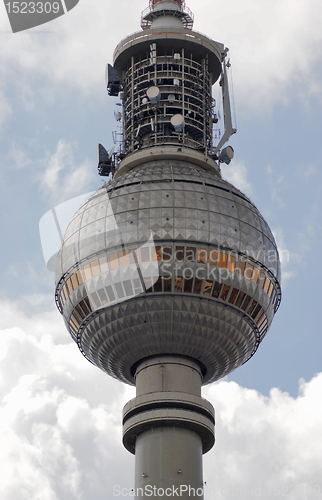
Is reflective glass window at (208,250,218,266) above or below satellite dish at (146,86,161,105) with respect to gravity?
below

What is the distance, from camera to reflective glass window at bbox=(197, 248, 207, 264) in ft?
202

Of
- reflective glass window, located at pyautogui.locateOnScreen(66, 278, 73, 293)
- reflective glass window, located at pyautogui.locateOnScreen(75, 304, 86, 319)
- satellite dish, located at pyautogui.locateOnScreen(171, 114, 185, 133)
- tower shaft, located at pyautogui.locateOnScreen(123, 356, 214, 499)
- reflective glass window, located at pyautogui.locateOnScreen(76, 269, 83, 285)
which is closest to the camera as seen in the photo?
tower shaft, located at pyautogui.locateOnScreen(123, 356, 214, 499)

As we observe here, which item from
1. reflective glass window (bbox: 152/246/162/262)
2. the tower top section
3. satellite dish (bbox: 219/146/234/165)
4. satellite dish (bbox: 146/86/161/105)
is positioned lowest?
reflective glass window (bbox: 152/246/162/262)

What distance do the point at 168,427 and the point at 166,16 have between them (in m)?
40.5

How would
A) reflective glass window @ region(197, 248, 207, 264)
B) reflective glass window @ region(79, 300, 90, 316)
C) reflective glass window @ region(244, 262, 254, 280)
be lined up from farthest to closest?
reflective glass window @ region(79, 300, 90, 316)
reflective glass window @ region(244, 262, 254, 280)
reflective glass window @ region(197, 248, 207, 264)

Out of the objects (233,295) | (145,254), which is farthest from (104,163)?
(233,295)

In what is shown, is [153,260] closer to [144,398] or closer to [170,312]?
[170,312]

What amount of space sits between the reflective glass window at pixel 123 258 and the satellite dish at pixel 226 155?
1595 cm

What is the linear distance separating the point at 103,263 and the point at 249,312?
37.7 feet

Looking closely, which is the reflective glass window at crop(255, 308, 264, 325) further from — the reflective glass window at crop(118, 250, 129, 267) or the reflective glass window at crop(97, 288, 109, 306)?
the reflective glass window at crop(97, 288, 109, 306)

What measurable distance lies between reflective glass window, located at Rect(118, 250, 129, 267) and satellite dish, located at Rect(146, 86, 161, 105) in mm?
16374

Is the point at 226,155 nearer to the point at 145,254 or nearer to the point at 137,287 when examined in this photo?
the point at 145,254

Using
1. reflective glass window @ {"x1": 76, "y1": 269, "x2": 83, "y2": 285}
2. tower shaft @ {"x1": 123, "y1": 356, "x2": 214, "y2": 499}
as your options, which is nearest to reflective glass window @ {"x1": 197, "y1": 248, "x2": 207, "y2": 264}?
tower shaft @ {"x1": 123, "y1": 356, "x2": 214, "y2": 499}

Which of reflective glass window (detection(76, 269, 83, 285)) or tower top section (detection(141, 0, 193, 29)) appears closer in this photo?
reflective glass window (detection(76, 269, 83, 285))
